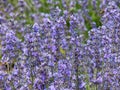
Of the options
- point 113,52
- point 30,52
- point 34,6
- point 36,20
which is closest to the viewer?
point 30,52

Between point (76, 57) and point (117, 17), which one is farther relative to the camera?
point (117, 17)

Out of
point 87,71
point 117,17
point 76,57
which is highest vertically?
point 117,17

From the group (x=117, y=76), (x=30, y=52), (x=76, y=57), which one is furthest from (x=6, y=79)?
(x=117, y=76)

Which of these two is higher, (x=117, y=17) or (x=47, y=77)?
(x=117, y=17)

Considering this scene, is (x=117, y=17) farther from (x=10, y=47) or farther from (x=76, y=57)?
(x=10, y=47)

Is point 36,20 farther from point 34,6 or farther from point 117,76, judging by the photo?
point 117,76

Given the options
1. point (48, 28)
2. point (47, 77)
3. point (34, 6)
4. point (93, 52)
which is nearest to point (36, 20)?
point (34, 6)

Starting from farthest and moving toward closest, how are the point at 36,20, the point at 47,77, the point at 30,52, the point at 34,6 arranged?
1. the point at 34,6
2. the point at 36,20
3. the point at 30,52
4. the point at 47,77

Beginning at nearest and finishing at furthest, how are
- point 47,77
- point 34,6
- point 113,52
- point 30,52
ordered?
point 47,77 < point 30,52 < point 113,52 < point 34,6

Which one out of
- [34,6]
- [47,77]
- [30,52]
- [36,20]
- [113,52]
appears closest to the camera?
[47,77]
